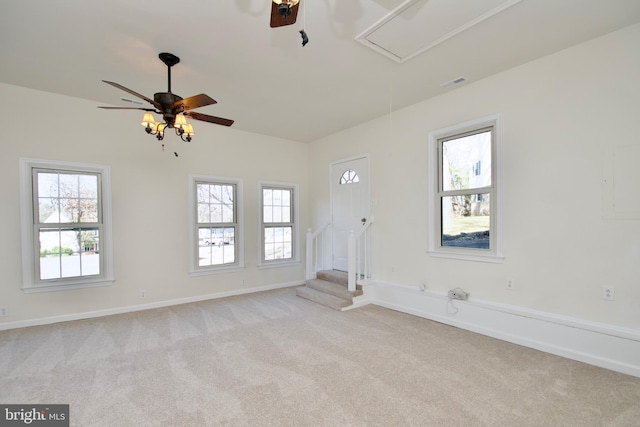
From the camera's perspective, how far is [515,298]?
3268 millimetres

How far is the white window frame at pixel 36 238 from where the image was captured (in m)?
3.71

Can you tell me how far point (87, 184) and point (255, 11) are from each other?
11.7 feet

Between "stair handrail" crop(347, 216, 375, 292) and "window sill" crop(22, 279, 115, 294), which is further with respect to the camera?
"stair handrail" crop(347, 216, 375, 292)

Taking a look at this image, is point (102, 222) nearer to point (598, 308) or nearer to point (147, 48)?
point (147, 48)

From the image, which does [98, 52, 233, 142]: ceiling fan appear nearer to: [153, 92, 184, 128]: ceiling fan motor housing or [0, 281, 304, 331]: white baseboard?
[153, 92, 184, 128]: ceiling fan motor housing

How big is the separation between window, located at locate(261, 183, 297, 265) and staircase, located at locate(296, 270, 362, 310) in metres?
0.95

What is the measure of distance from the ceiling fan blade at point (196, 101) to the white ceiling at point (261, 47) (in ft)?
1.76

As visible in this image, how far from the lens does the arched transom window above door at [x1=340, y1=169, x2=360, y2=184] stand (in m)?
5.29

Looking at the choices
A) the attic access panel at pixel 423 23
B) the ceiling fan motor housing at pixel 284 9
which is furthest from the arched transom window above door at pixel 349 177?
the ceiling fan motor housing at pixel 284 9

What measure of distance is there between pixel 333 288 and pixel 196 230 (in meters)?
2.53

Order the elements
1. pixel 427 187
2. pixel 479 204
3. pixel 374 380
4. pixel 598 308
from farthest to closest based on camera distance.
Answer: pixel 427 187
pixel 479 204
pixel 598 308
pixel 374 380

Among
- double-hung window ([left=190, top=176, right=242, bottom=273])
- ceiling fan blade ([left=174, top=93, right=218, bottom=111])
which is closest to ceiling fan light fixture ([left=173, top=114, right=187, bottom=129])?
ceiling fan blade ([left=174, top=93, right=218, bottom=111])

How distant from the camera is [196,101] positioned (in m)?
2.73

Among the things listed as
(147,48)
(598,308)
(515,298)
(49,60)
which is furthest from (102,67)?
(598,308)
